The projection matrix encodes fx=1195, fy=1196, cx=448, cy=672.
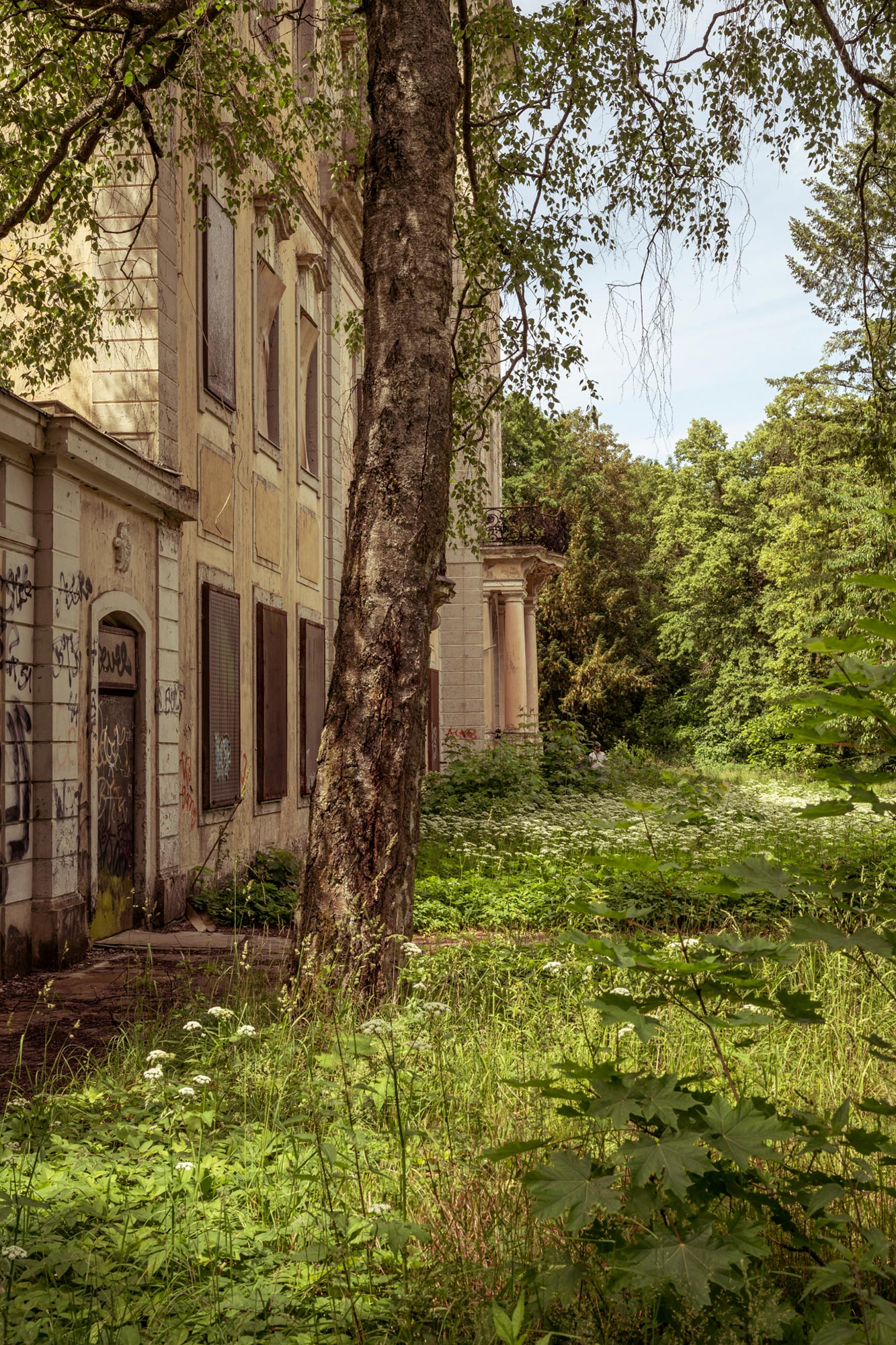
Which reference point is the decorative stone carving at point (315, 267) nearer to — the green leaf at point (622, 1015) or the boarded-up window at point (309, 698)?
the boarded-up window at point (309, 698)

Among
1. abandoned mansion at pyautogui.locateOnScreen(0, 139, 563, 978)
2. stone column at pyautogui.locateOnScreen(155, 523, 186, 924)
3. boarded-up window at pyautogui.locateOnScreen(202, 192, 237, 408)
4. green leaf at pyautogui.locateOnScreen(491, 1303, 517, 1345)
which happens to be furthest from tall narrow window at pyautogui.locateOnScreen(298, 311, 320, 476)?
green leaf at pyautogui.locateOnScreen(491, 1303, 517, 1345)

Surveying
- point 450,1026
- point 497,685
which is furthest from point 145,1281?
point 497,685

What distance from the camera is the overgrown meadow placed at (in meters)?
2.39

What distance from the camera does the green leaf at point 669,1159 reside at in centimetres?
218

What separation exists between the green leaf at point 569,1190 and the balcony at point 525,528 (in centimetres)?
2623

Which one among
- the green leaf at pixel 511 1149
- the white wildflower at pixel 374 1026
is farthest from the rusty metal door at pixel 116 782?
the green leaf at pixel 511 1149

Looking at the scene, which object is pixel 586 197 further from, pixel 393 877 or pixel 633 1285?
pixel 633 1285

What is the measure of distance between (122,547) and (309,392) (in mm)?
7275

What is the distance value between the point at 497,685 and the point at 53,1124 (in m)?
27.1

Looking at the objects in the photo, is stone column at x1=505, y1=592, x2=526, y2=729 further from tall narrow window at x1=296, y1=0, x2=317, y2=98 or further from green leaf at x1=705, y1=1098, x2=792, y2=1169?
green leaf at x1=705, y1=1098, x2=792, y2=1169

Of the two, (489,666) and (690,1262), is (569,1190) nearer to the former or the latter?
(690,1262)

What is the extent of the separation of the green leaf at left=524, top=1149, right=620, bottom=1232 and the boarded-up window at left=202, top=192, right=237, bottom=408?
1057 centimetres

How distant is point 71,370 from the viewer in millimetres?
10742

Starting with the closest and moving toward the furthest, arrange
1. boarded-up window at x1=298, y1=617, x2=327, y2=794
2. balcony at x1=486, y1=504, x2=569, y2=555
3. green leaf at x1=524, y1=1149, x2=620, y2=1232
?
green leaf at x1=524, y1=1149, x2=620, y2=1232 → boarded-up window at x1=298, y1=617, x2=327, y2=794 → balcony at x1=486, y1=504, x2=569, y2=555
